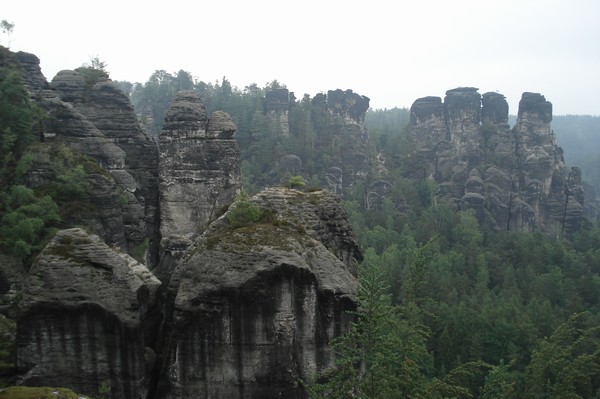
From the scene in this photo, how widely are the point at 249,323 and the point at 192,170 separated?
79.1ft

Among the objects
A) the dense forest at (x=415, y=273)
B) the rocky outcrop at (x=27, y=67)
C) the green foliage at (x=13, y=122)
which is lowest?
the dense forest at (x=415, y=273)

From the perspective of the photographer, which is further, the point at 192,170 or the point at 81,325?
the point at 192,170

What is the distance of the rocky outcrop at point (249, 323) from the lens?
13.3 meters

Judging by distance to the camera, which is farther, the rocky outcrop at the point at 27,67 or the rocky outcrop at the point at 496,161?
the rocky outcrop at the point at 496,161

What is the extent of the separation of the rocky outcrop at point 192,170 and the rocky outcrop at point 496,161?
53.9m

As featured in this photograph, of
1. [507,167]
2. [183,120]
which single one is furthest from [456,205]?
[183,120]

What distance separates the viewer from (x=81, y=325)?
12.9m

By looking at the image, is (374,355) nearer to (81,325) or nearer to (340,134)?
(81,325)

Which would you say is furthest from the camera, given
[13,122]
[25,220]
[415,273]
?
[13,122]

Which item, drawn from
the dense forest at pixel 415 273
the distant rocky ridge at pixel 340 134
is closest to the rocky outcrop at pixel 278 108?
the distant rocky ridge at pixel 340 134

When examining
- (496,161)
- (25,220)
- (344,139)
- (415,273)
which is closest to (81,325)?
(415,273)

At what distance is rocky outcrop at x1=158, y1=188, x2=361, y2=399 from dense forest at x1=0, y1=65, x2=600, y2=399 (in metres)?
1.06

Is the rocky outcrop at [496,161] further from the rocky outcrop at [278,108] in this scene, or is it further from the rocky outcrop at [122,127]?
the rocky outcrop at [122,127]

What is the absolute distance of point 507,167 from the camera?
86938 mm
